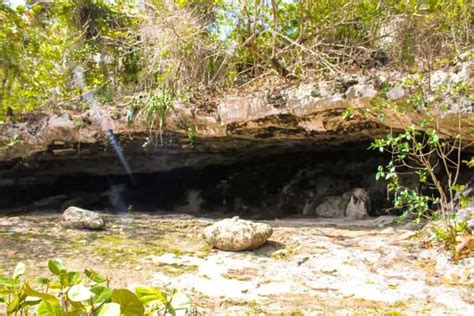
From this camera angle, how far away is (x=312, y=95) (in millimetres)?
4637

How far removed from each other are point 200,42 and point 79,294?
5.16 meters

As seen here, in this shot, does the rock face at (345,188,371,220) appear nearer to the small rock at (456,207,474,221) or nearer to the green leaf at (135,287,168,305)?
the small rock at (456,207,474,221)

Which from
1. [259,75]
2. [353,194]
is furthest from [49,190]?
[353,194]

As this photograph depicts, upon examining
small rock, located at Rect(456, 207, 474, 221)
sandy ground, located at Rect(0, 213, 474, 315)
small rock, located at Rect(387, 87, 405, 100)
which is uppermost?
small rock, located at Rect(387, 87, 405, 100)

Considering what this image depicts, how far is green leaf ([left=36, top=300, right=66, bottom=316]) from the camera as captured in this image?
0.88m

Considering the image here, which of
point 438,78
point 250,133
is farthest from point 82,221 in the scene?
point 438,78

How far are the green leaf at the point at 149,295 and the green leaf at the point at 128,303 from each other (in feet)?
0.06

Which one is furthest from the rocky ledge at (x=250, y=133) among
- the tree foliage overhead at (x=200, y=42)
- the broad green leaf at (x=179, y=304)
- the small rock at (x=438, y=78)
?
the broad green leaf at (x=179, y=304)

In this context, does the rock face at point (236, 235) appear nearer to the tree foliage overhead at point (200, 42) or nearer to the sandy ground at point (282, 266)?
the sandy ground at point (282, 266)

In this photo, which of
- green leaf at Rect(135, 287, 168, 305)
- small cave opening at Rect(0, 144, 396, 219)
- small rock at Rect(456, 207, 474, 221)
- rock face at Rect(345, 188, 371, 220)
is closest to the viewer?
green leaf at Rect(135, 287, 168, 305)

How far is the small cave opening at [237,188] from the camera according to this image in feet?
22.8

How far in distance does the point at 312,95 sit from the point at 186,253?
2.35m

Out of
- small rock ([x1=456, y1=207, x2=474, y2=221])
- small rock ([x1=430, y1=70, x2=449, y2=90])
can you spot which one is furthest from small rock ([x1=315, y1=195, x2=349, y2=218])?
small rock ([x1=430, y1=70, x2=449, y2=90])

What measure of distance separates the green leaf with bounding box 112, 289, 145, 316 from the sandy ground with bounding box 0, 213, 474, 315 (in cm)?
160
